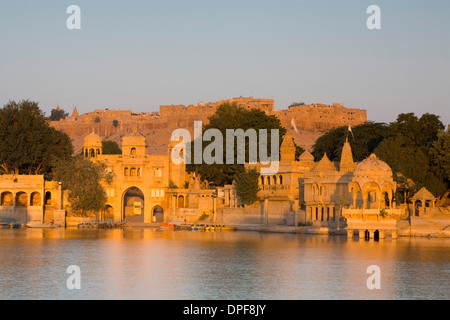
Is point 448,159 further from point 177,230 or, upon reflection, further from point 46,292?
point 46,292

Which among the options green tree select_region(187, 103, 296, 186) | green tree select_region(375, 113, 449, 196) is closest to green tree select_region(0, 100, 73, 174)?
green tree select_region(187, 103, 296, 186)

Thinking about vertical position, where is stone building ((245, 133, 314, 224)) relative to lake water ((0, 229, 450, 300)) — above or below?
above

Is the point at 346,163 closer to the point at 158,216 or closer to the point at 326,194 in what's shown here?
the point at 326,194

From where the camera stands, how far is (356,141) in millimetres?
91875

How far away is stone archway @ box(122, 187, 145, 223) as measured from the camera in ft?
302

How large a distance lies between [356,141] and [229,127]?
15.0m

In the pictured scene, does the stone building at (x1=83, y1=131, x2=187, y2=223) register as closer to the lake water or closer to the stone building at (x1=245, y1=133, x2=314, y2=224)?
→ the stone building at (x1=245, y1=133, x2=314, y2=224)

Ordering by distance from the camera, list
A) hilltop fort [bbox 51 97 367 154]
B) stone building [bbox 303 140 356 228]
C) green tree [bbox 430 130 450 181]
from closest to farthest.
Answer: stone building [bbox 303 140 356 228] → green tree [bbox 430 130 450 181] → hilltop fort [bbox 51 97 367 154]

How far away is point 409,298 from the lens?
106 feet

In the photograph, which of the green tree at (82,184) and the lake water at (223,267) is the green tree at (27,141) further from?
the lake water at (223,267)

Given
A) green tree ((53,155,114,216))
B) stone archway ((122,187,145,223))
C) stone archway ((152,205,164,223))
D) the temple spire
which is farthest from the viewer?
stone archway ((122,187,145,223))

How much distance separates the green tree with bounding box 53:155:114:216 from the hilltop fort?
231 ft

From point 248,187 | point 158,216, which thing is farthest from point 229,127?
point 248,187
